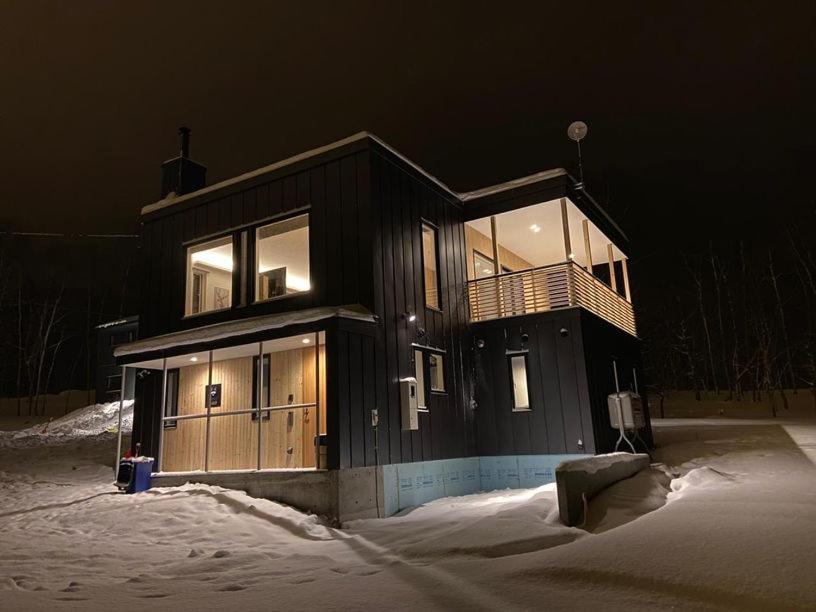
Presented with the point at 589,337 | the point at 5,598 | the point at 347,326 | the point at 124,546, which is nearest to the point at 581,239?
Answer: the point at 589,337

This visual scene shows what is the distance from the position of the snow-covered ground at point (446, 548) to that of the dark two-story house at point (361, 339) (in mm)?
1463

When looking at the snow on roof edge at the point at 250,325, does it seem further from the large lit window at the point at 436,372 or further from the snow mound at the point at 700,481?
the snow mound at the point at 700,481

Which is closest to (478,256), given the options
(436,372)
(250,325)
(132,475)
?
(436,372)

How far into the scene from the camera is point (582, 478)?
7.94m

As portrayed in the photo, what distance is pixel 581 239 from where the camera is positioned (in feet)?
57.7

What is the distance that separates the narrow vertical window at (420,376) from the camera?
39.9 feet

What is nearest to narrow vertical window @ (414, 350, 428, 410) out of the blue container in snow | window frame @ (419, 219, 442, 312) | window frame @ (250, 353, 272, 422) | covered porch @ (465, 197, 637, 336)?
window frame @ (419, 219, 442, 312)

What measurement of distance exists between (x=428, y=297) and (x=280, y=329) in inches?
172

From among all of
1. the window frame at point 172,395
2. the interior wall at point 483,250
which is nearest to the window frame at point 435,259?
the interior wall at point 483,250

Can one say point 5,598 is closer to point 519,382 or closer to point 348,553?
point 348,553

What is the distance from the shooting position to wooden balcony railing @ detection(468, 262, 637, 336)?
1307cm

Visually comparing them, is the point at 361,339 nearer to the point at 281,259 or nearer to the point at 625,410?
the point at 281,259

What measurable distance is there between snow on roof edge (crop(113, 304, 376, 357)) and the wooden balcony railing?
4.22 metres

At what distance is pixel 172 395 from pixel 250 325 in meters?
4.30
